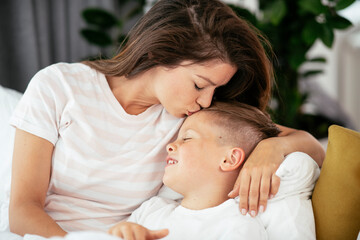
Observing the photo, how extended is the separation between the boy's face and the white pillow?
0.52m

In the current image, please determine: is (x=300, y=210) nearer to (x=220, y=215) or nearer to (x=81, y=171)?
(x=220, y=215)

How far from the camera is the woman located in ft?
3.75

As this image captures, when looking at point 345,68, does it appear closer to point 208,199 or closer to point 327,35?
point 327,35

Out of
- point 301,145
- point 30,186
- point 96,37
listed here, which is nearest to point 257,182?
point 301,145

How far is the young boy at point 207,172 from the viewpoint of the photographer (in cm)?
103

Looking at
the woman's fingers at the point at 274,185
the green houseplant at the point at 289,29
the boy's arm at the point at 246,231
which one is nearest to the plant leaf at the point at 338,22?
the green houseplant at the point at 289,29

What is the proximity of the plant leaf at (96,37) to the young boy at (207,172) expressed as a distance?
157 cm

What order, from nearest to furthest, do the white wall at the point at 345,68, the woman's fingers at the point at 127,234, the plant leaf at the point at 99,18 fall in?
the woman's fingers at the point at 127,234
the plant leaf at the point at 99,18
the white wall at the point at 345,68

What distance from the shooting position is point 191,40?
1192mm

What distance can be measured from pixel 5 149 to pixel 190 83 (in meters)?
0.69

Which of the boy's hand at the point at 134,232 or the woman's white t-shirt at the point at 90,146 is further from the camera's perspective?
the woman's white t-shirt at the point at 90,146

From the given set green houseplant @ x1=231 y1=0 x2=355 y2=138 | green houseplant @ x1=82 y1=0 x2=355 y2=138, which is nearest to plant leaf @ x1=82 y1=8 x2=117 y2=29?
green houseplant @ x1=82 y1=0 x2=355 y2=138

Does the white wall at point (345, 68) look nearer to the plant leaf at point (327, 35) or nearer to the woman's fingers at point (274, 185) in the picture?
the plant leaf at point (327, 35)

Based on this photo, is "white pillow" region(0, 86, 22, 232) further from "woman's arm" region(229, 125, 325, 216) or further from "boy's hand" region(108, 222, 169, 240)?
"woman's arm" region(229, 125, 325, 216)
